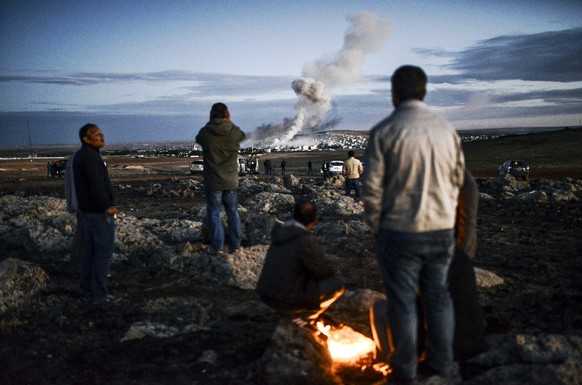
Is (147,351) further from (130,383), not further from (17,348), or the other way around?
(17,348)

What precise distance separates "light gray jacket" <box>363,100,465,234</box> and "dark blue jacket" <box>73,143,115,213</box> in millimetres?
3478

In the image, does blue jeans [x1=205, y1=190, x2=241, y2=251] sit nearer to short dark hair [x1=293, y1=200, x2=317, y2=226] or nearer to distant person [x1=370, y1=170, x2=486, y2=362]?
short dark hair [x1=293, y1=200, x2=317, y2=226]

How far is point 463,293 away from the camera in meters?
3.76

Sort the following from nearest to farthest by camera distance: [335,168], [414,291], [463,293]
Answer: [414,291], [463,293], [335,168]

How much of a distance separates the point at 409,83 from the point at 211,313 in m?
3.39

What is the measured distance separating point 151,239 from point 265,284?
5007 millimetres

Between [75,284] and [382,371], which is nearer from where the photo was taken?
[382,371]

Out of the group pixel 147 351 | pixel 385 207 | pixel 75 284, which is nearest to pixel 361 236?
pixel 75 284

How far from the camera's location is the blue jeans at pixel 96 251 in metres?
5.53

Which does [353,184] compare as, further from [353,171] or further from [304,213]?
[304,213]

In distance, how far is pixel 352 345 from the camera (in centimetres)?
409

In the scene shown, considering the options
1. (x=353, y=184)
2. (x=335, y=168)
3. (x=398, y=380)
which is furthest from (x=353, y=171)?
(x=335, y=168)

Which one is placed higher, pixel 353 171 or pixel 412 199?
pixel 412 199

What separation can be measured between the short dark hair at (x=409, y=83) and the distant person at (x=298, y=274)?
4.62ft
